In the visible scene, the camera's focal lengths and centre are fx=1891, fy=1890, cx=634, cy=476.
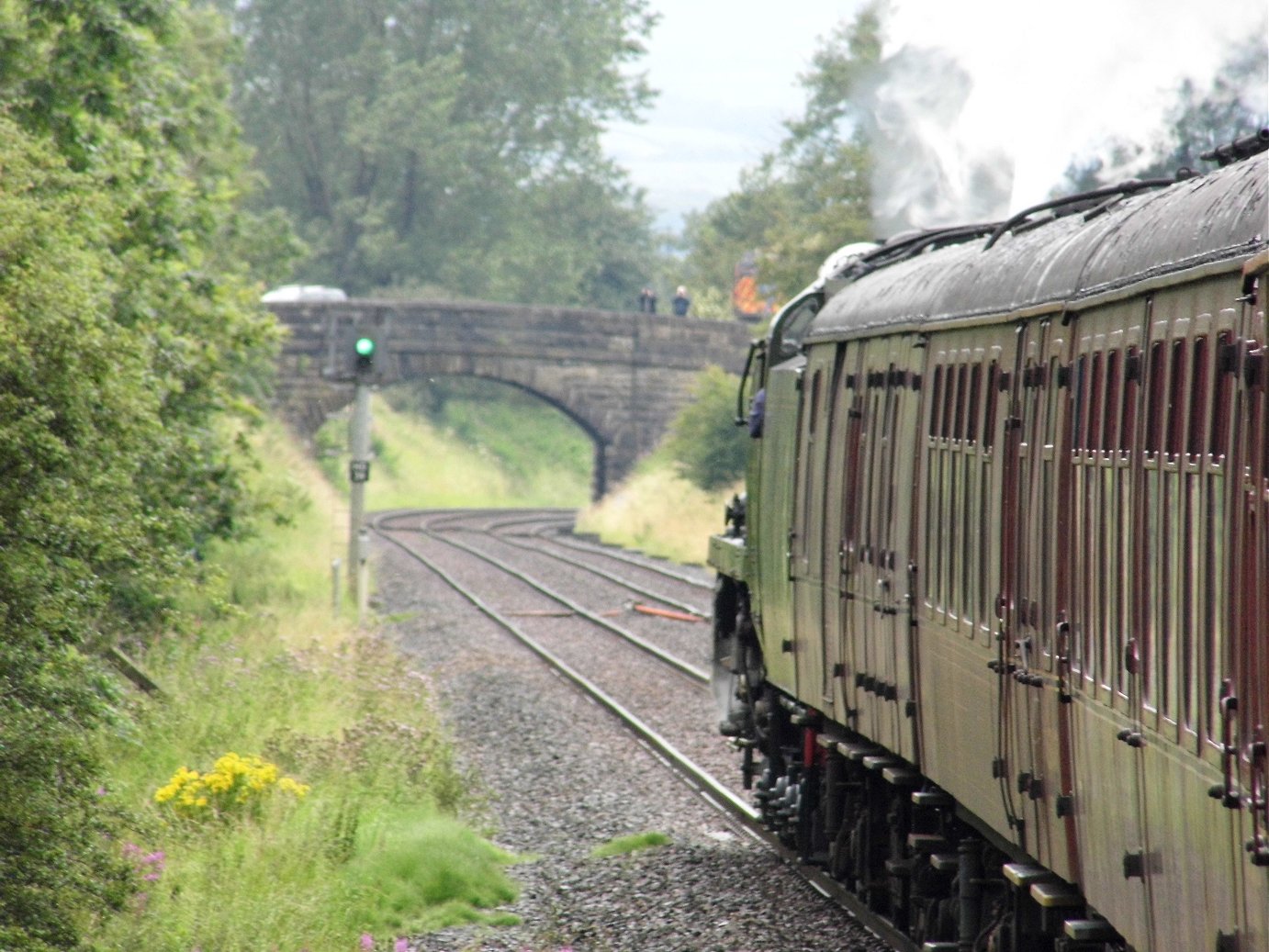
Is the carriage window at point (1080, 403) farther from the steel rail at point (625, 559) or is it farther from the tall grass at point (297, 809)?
the steel rail at point (625, 559)

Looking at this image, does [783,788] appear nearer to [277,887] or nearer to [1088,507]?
Result: [277,887]

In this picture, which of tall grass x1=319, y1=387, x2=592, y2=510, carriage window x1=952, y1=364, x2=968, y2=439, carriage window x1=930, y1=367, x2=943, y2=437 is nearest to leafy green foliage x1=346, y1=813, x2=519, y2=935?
Answer: carriage window x1=930, y1=367, x2=943, y2=437

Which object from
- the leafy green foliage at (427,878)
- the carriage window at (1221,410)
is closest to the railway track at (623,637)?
the leafy green foliage at (427,878)

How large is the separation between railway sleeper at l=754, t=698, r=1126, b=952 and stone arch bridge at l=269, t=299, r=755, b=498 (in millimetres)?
35775

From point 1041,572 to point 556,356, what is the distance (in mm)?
45555

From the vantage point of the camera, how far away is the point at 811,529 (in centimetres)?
949

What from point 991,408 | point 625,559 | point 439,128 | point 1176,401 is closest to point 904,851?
point 991,408

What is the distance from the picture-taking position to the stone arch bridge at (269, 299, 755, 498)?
158ft

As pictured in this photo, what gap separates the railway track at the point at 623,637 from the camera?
12.9 m

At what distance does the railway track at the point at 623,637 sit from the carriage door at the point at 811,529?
3.79ft

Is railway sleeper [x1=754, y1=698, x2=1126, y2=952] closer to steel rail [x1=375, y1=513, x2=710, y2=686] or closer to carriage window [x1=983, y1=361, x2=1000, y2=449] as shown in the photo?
carriage window [x1=983, y1=361, x2=1000, y2=449]

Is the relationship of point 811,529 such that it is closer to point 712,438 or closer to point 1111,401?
point 1111,401

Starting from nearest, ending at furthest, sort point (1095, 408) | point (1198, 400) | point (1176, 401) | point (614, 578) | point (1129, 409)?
point (1198, 400)
point (1176, 401)
point (1129, 409)
point (1095, 408)
point (614, 578)

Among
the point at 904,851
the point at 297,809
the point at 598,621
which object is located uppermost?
the point at 904,851
